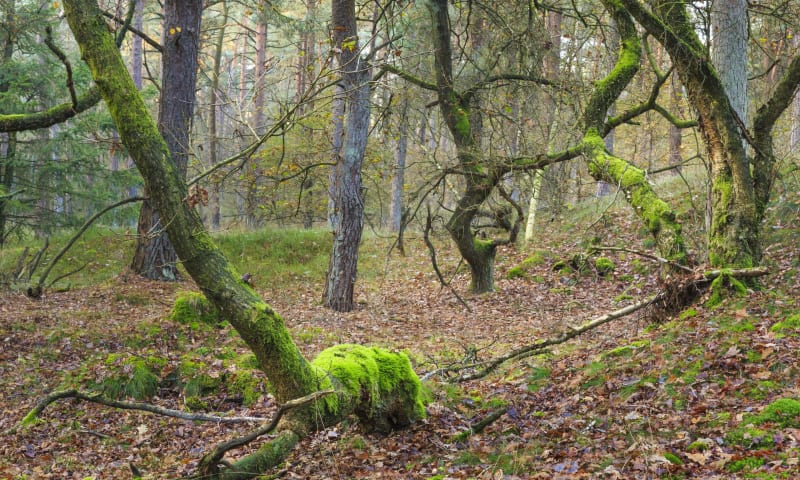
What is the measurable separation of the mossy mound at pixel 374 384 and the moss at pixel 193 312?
4345mm

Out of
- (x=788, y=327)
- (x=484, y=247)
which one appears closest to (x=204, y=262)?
(x=788, y=327)

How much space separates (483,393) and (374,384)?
6.18 feet

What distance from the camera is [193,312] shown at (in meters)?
9.03

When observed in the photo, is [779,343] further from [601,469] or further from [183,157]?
[183,157]

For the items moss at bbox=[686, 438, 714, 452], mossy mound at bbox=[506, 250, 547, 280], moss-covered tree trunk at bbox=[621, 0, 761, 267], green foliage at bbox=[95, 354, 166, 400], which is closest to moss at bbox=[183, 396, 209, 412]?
green foliage at bbox=[95, 354, 166, 400]

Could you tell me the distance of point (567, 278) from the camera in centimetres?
1333

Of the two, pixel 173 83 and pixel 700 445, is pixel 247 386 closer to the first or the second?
pixel 700 445

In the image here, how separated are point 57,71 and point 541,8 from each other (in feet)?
43.6

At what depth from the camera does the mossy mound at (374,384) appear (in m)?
4.93

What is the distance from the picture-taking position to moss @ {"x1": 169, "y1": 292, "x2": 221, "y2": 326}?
29.3 feet

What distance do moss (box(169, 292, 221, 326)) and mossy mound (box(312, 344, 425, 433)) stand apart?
4.35m

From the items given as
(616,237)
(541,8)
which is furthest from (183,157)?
(616,237)

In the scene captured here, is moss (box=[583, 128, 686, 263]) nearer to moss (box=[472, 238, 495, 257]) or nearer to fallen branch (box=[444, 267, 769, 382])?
fallen branch (box=[444, 267, 769, 382])

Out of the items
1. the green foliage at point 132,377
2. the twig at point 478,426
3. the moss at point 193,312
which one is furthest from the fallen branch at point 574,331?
the moss at point 193,312
